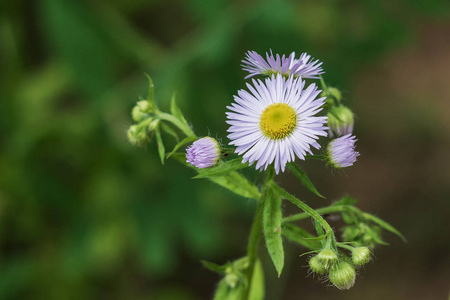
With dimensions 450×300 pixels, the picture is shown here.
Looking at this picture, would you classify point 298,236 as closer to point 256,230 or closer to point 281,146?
point 256,230

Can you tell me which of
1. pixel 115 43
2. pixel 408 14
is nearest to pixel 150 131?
pixel 115 43

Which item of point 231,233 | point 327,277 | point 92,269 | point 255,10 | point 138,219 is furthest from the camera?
point 231,233

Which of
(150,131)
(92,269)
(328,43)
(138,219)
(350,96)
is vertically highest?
(328,43)

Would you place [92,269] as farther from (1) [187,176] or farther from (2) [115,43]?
(2) [115,43]

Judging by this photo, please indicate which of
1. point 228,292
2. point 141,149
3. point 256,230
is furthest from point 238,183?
point 141,149

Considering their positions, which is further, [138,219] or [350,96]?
[350,96]

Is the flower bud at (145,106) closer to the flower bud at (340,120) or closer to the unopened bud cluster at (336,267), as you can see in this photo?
the flower bud at (340,120)

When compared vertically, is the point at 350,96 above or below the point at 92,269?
above

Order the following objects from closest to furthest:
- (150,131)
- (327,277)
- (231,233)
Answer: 1. (327,277)
2. (150,131)
3. (231,233)
